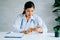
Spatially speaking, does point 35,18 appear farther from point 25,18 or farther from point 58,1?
point 58,1

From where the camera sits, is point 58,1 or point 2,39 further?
point 58,1

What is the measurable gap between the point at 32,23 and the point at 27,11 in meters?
0.26

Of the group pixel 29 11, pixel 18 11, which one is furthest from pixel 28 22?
pixel 18 11

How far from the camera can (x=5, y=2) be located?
4.10 meters

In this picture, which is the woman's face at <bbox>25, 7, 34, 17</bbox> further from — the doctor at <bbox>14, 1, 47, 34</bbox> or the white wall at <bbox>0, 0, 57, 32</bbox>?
the white wall at <bbox>0, 0, 57, 32</bbox>

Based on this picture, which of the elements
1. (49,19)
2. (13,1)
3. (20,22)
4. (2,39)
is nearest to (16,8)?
(13,1)

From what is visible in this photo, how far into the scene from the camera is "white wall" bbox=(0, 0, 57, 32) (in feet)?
13.3

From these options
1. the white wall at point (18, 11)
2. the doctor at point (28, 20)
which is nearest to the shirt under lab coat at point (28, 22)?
the doctor at point (28, 20)

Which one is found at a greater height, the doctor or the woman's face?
the woman's face

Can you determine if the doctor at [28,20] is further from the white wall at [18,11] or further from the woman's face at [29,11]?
the white wall at [18,11]

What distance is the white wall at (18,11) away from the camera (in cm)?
406

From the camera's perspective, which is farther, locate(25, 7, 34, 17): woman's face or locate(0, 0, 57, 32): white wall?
locate(0, 0, 57, 32): white wall

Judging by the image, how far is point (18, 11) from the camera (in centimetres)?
412

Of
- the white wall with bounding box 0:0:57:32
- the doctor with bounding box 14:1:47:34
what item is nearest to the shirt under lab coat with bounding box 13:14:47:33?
the doctor with bounding box 14:1:47:34
